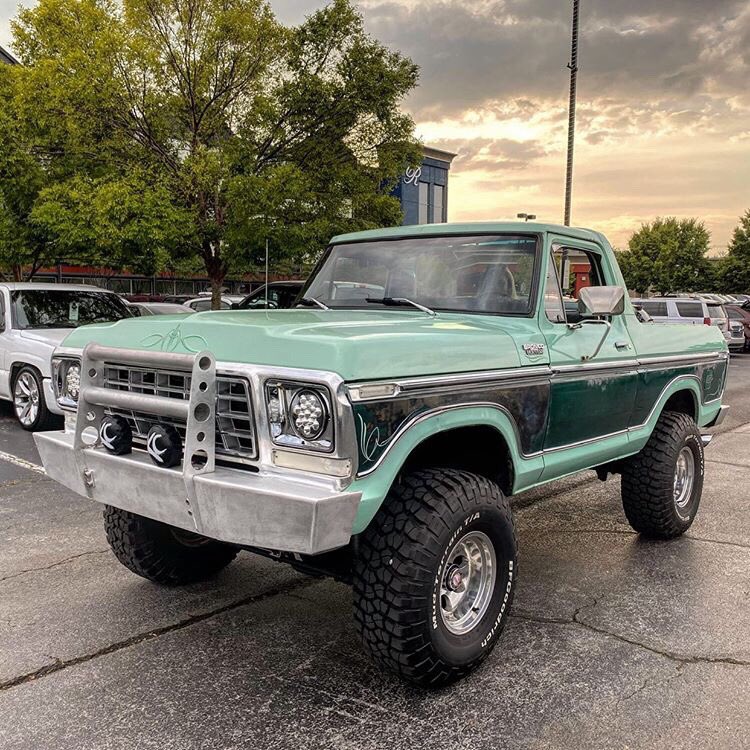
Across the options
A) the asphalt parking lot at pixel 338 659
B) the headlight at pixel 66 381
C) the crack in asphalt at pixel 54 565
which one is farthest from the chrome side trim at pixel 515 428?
the crack in asphalt at pixel 54 565

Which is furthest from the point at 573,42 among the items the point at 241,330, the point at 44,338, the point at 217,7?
the point at 241,330

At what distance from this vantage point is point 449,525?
9.75 ft

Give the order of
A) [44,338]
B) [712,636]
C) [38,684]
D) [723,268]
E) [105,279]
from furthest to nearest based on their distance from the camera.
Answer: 1. [723,268]
2. [105,279]
3. [44,338]
4. [712,636]
5. [38,684]

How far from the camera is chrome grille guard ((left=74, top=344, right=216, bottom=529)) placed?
273 cm

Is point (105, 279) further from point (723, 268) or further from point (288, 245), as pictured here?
point (723, 268)

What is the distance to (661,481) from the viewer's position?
4.83 meters

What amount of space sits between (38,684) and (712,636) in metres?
3.14

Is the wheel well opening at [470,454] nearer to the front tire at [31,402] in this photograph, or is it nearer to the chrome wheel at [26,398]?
the front tire at [31,402]

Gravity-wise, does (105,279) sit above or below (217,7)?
below

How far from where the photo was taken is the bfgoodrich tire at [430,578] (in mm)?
2871

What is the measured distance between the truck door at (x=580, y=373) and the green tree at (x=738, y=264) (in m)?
50.7

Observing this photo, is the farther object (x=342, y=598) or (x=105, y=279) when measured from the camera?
(x=105, y=279)

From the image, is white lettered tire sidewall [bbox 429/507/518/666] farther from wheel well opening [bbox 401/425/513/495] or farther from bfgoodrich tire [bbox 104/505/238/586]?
bfgoodrich tire [bbox 104/505/238/586]

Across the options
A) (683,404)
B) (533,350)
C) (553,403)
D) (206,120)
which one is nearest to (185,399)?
(533,350)
